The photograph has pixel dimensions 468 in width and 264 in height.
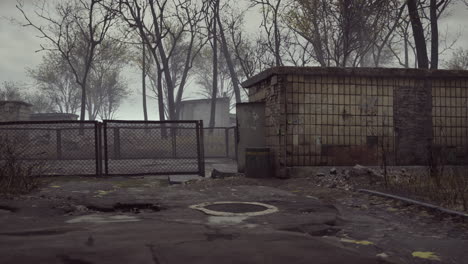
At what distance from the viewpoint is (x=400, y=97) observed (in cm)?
1034

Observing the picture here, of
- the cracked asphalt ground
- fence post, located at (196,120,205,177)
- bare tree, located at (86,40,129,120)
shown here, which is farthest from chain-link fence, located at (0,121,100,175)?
bare tree, located at (86,40,129,120)

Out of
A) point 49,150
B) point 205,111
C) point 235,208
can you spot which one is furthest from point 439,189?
point 205,111

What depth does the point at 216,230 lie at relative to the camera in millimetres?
4609

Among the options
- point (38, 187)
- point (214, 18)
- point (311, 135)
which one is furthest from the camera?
point (214, 18)

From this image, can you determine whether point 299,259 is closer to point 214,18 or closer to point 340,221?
point 340,221

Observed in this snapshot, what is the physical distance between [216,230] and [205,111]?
41778 mm

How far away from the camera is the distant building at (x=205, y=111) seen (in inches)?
1730

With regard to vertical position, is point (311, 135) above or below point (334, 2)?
below

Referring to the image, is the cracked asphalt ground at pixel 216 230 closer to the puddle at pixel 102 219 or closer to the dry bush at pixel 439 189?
the puddle at pixel 102 219

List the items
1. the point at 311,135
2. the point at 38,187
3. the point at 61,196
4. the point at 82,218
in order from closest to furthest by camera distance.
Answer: the point at 82,218
the point at 61,196
the point at 38,187
the point at 311,135

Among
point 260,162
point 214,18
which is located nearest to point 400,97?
point 260,162

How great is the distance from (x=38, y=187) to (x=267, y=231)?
5.49m

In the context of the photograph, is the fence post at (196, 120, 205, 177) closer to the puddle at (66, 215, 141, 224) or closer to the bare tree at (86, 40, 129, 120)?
the puddle at (66, 215, 141, 224)

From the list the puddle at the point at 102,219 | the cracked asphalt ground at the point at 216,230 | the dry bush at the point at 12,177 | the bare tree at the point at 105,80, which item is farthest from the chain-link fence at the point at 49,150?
the bare tree at the point at 105,80
